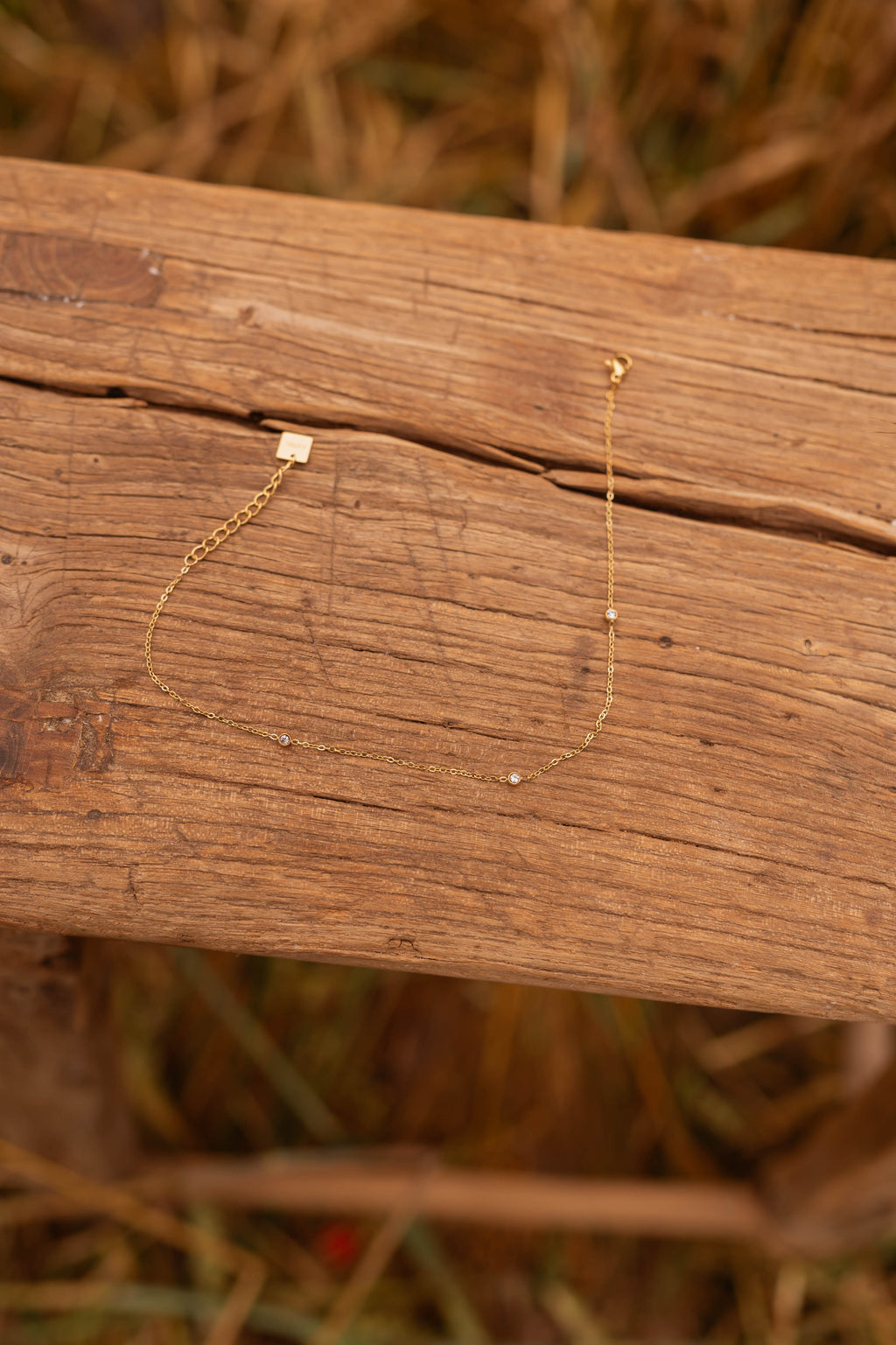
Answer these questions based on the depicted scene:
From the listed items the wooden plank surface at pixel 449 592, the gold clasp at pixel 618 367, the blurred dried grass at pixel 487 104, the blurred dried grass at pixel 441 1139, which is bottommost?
the blurred dried grass at pixel 441 1139

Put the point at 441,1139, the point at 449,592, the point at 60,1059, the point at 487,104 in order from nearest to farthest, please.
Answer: the point at 449,592 < the point at 60,1059 < the point at 441,1139 < the point at 487,104

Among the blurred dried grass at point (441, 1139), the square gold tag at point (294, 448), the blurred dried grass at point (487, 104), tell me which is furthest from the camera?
the blurred dried grass at point (487, 104)

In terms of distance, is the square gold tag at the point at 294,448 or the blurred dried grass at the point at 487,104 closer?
the square gold tag at the point at 294,448

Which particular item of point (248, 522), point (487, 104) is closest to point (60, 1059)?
point (248, 522)

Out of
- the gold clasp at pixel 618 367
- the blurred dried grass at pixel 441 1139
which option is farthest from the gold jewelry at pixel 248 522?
the blurred dried grass at pixel 441 1139

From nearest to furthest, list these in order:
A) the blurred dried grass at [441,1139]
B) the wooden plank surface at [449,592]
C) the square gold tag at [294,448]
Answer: the wooden plank surface at [449,592] < the square gold tag at [294,448] < the blurred dried grass at [441,1139]

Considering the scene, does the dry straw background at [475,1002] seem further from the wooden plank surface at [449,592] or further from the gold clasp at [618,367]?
the gold clasp at [618,367]

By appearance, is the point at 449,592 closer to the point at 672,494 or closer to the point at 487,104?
the point at 672,494
